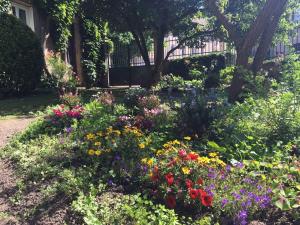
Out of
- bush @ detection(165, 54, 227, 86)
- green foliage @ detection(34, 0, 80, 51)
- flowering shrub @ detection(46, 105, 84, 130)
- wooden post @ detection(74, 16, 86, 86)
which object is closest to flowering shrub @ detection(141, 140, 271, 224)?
flowering shrub @ detection(46, 105, 84, 130)

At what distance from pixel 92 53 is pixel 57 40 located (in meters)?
2.93

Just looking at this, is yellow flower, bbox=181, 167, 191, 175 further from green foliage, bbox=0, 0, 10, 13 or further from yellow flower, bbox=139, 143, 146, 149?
green foliage, bbox=0, 0, 10, 13

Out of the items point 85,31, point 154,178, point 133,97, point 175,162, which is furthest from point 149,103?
point 85,31

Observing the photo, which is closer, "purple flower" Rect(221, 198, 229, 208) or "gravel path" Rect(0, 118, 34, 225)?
"purple flower" Rect(221, 198, 229, 208)

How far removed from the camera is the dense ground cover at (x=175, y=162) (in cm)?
340

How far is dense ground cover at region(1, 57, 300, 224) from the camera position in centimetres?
340

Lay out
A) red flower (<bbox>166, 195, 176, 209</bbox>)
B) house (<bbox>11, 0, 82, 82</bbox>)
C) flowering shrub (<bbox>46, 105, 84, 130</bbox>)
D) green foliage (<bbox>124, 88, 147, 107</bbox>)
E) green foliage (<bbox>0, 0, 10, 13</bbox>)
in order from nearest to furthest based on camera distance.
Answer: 1. red flower (<bbox>166, 195, 176, 209</bbox>)
2. flowering shrub (<bbox>46, 105, 84, 130</bbox>)
3. green foliage (<bbox>124, 88, 147, 107</bbox>)
4. green foliage (<bbox>0, 0, 10, 13</bbox>)
5. house (<bbox>11, 0, 82, 82</bbox>)

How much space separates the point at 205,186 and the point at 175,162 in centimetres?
40

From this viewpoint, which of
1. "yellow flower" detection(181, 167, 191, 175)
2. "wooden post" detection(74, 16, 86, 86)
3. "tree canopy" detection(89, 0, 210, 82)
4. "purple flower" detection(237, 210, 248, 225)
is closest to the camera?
"purple flower" detection(237, 210, 248, 225)

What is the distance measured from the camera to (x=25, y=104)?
34.4 ft

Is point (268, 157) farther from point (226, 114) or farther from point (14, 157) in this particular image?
point (14, 157)

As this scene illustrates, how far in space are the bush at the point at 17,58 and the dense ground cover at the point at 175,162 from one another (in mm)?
5301

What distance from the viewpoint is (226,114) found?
5.56 meters

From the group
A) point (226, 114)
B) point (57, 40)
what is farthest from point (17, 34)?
point (226, 114)
